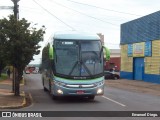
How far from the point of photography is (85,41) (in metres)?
21.8

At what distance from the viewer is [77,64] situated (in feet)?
69.8

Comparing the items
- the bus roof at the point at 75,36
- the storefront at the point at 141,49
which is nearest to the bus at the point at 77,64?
the bus roof at the point at 75,36

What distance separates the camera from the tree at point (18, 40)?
2328 centimetres

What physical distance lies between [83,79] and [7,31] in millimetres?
5255

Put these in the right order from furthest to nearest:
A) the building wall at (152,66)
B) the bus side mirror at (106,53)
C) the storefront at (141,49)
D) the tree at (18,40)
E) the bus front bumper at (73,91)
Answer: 1. the storefront at (141,49)
2. the building wall at (152,66)
3. the tree at (18,40)
4. the bus side mirror at (106,53)
5. the bus front bumper at (73,91)

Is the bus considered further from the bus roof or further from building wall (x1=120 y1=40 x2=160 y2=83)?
building wall (x1=120 y1=40 x2=160 y2=83)

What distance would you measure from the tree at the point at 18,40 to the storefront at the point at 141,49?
27.0m

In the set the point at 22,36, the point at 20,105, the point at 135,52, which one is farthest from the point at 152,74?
the point at 20,105

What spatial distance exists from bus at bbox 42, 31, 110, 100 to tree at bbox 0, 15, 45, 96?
215cm

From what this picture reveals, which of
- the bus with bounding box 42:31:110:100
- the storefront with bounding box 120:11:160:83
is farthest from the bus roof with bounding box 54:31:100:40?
the storefront with bounding box 120:11:160:83

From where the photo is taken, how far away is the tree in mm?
23281

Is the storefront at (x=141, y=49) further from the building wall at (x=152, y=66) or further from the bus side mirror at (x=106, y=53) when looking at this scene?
the bus side mirror at (x=106, y=53)

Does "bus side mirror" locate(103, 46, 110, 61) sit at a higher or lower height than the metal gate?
higher

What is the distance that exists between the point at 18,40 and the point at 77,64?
3.95 metres
